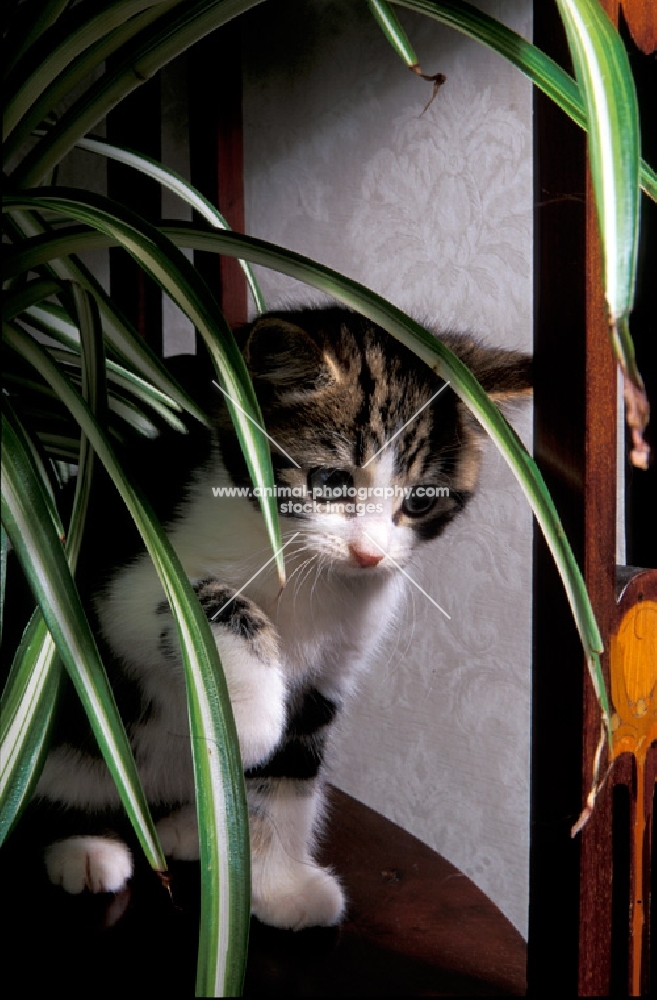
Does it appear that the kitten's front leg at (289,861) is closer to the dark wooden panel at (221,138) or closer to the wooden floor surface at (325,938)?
the wooden floor surface at (325,938)

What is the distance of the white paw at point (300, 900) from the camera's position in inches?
21.2

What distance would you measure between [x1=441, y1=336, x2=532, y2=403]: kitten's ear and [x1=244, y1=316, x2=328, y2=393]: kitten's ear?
0.29 ft

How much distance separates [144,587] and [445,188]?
33 cm

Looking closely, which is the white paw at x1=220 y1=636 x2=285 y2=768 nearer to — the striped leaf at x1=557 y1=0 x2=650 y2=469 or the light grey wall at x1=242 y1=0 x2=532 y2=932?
the light grey wall at x1=242 y1=0 x2=532 y2=932

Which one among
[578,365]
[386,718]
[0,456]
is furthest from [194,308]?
[386,718]

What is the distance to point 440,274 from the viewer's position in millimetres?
557

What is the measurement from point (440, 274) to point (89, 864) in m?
0.46

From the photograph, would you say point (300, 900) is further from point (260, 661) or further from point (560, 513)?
point (560, 513)

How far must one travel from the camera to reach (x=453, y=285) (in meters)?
0.55

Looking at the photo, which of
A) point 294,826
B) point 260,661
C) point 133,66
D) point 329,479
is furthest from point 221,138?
point 294,826

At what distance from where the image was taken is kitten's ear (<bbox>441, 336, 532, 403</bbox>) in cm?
51

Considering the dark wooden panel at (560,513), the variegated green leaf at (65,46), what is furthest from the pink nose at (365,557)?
the variegated green leaf at (65,46)

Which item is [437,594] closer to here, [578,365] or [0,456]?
[578,365]

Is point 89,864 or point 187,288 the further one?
point 89,864
